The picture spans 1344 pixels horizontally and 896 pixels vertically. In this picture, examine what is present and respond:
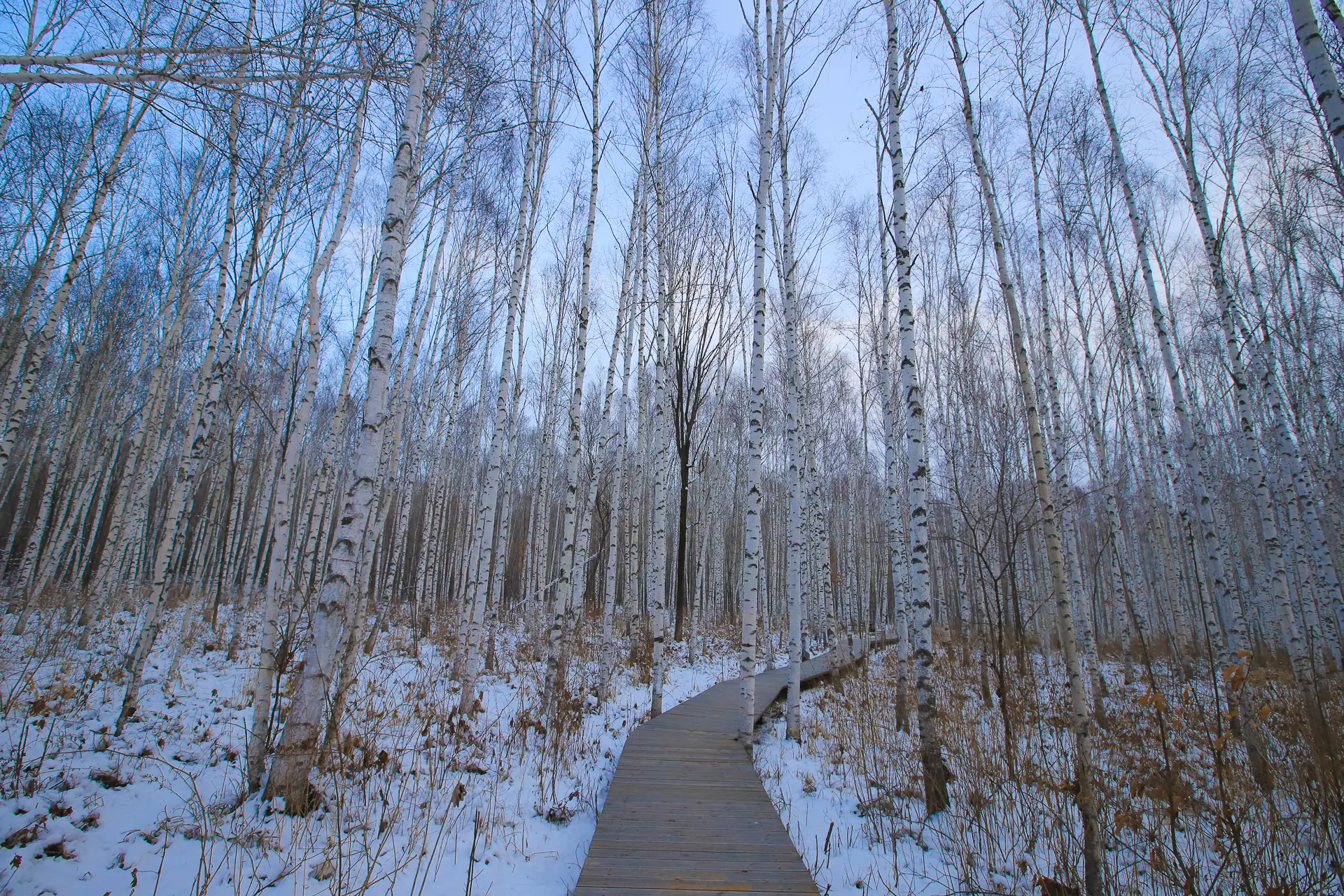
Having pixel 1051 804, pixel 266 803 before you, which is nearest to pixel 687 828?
pixel 1051 804

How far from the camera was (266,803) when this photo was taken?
346cm

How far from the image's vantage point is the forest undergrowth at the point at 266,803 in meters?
2.90

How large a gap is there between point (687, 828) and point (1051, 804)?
107 inches

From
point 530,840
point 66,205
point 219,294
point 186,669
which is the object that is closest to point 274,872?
point 530,840

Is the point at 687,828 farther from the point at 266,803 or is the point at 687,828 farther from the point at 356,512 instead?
the point at 356,512

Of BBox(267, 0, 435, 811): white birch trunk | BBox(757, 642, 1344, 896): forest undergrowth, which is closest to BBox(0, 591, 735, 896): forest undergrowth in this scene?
BBox(267, 0, 435, 811): white birch trunk

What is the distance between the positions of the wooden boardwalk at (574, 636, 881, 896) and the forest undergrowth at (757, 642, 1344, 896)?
1.19 feet

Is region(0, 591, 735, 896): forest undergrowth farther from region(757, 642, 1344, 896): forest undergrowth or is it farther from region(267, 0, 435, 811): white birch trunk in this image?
region(757, 642, 1344, 896): forest undergrowth

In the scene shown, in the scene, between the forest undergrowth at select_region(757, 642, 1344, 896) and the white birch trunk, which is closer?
the forest undergrowth at select_region(757, 642, 1344, 896)

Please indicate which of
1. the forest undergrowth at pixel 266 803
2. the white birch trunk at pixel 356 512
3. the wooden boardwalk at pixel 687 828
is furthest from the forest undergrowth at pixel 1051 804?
the white birch trunk at pixel 356 512

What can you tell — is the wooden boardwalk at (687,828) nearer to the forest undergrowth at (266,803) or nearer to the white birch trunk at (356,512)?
the forest undergrowth at (266,803)

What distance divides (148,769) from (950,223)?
38.9 feet

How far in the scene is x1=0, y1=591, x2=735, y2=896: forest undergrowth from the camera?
2.90 meters

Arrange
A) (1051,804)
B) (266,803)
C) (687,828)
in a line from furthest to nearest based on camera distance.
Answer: (1051,804) → (687,828) → (266,803)
